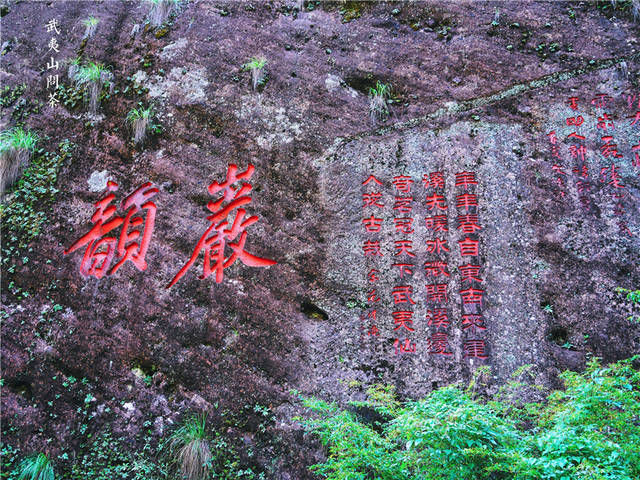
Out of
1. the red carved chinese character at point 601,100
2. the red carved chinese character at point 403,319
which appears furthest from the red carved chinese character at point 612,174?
the red carved chinese character at point 403,319

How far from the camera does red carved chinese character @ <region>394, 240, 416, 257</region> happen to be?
12.7 feet

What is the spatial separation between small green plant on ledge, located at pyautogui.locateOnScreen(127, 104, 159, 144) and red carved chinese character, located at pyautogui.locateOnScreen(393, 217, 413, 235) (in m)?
2.47

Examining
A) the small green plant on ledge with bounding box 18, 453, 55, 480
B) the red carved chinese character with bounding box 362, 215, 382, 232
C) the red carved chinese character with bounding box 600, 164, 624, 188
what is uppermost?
the red carved chinese character with bounding box 600, 164, 624, 188

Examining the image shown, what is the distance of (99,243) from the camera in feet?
14.2

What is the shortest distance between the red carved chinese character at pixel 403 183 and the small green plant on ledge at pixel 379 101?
679mm

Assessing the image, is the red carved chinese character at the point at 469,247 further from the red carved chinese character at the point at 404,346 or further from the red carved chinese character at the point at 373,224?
the red carved chinese character at the point at 404,346

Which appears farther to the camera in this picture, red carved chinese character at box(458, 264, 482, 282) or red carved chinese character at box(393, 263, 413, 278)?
red carved chinese character at box(393, 263, 413, 278)

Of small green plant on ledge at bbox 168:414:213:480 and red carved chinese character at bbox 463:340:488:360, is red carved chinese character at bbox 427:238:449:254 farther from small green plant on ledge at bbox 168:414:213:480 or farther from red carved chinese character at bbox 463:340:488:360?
small green plant on ledge at bbox 168:414:213:480

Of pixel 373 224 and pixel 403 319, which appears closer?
pixel 403 319

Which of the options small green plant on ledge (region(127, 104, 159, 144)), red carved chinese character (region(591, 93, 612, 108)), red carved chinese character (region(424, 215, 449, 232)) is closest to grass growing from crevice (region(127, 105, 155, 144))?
small green plant on ledge (region(127, 104, 159, 144))

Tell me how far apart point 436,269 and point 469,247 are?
12.2 inches

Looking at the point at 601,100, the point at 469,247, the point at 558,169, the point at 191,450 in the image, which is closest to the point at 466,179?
the point at 469,247

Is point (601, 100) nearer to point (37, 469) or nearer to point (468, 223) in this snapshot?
point (468, 223)

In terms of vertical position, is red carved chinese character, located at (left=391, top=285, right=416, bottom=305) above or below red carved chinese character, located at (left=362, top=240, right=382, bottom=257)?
below
